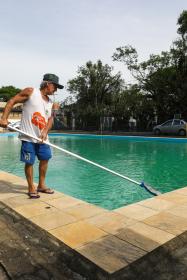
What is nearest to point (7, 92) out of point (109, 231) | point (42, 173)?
point (42, 173)

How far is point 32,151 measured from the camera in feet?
12.7

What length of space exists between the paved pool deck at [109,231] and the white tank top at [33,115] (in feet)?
3.21

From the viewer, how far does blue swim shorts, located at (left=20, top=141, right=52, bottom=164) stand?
150 inches

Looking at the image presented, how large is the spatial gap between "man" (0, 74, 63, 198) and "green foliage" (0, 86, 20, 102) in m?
60.7

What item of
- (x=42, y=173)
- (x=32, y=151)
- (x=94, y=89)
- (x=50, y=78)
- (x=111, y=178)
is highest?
(x=94, y=89)

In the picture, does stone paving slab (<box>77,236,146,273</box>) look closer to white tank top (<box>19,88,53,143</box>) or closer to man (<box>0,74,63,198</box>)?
man (<box>0,74,63,198</box>)

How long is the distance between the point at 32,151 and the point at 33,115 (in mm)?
515

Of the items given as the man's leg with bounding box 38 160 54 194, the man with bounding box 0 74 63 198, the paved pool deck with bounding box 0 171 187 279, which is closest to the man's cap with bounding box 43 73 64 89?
the man with bounding box 0 74 63 198

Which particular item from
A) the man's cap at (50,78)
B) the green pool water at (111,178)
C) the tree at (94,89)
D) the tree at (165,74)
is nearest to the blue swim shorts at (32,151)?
the man's cap at (50,78)

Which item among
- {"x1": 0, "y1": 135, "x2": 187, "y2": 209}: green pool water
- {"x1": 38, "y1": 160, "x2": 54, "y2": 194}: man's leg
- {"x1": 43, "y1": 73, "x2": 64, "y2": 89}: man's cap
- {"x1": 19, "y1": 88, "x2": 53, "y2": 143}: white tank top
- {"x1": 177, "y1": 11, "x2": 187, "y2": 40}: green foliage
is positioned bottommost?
{"x1": 0, "y1": 135, "x2": 187, "y2": 209}: green pool water

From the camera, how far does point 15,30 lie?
1557 cm

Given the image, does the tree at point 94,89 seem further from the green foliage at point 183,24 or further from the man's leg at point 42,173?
the man's leg at point 42,173

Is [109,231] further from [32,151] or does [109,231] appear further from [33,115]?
[33,115]

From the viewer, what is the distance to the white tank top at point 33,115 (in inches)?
152
